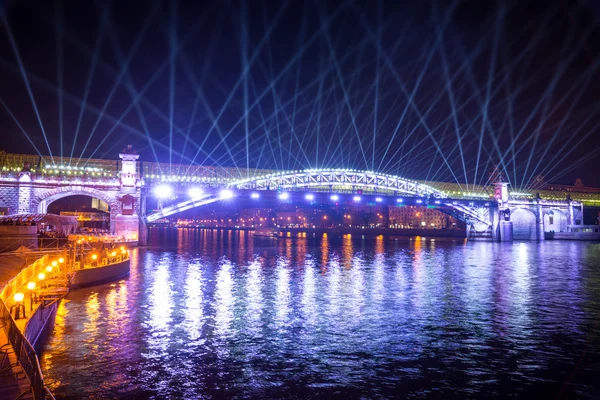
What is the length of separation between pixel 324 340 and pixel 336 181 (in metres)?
82.4

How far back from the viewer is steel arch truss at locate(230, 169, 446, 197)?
8600 cm

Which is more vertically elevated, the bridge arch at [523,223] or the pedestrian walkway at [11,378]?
the bridge arch at [523,223]

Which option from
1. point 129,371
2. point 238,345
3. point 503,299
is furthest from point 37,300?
point 503,299

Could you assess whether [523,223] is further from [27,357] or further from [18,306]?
[27,357]

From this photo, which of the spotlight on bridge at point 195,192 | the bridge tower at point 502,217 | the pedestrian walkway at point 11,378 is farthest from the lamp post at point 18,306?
the bridge tower at point 502,217

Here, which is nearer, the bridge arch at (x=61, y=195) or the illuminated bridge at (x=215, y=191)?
the bridge arch at (x=61, y=195)

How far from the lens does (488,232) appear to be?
101562 millimetres

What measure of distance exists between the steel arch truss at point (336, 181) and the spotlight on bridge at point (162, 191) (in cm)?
1629

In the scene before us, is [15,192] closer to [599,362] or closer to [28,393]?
[28,393]

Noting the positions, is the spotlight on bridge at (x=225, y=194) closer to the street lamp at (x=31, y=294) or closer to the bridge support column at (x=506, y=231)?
the street lamp at (x=31, y=294)

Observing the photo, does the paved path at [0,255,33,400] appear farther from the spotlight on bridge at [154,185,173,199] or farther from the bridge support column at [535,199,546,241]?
the bridge support column at [535,199,546,241]

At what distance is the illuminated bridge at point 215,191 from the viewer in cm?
5819

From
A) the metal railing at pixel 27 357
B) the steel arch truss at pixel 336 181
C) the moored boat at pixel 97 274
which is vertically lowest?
the moored boat at pixel 97 274

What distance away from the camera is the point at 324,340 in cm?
1664
